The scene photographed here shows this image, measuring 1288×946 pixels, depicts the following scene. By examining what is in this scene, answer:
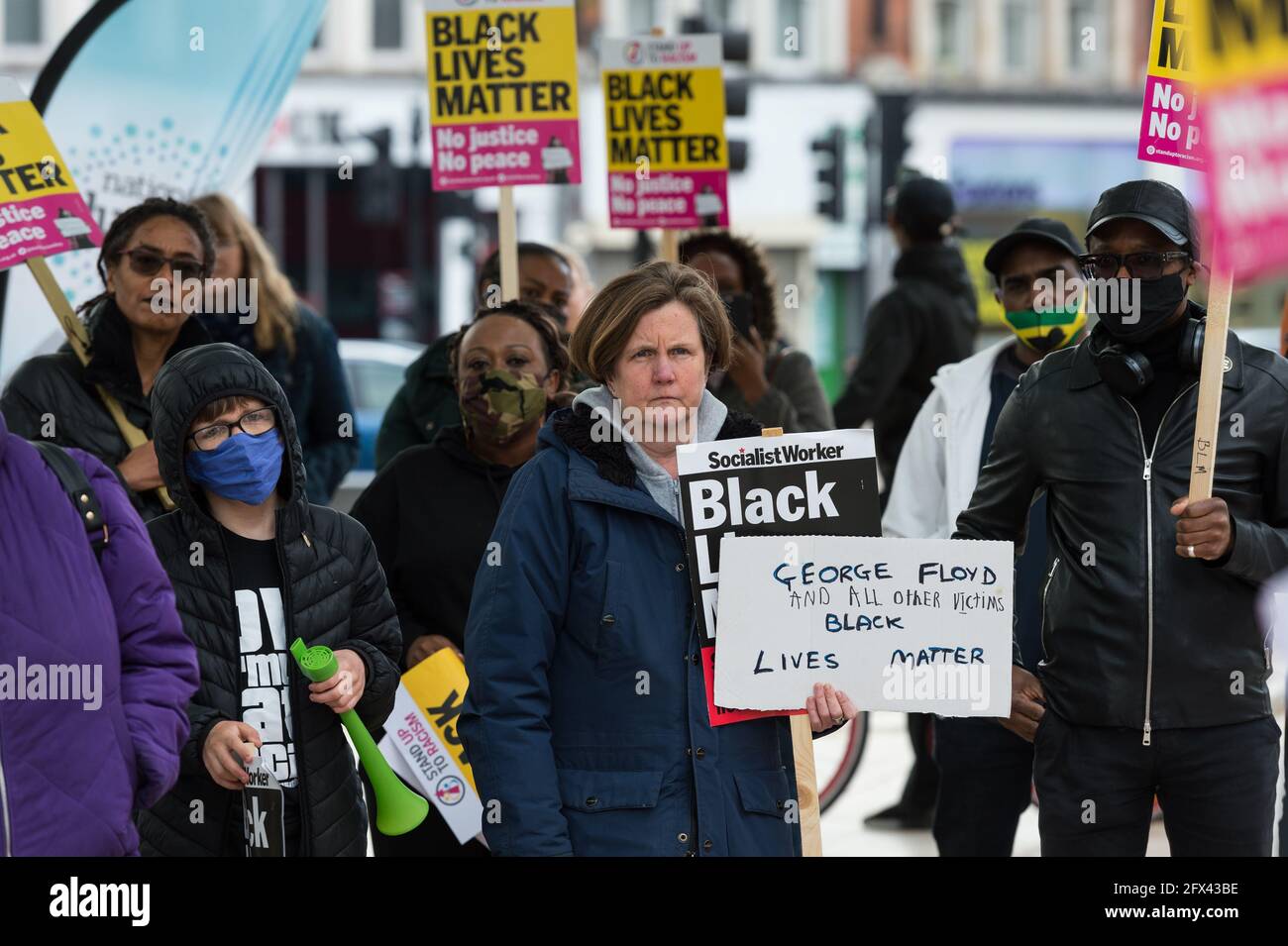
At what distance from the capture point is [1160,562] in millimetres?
4332

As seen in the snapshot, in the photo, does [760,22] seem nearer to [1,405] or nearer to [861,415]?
[861,415]

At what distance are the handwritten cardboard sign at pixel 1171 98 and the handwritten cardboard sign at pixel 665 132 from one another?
2778 mm

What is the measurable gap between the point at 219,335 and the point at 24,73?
23215 mm

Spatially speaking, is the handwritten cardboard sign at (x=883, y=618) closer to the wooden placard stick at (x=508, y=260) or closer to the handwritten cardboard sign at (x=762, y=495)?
the handwritten cardboard sign at (x=762, y=495)

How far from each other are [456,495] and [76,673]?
1712mm

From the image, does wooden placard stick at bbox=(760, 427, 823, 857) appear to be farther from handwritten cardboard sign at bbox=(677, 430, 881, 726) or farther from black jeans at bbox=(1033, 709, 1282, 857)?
black jeans at bbox=(1033, 709, 1282, 857)

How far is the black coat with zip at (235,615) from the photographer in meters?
4.32

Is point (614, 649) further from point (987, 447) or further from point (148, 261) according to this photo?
point (148, 261)

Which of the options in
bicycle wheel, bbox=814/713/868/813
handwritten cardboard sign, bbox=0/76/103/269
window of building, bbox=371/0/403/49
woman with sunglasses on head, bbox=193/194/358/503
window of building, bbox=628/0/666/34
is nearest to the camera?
handwritten cardboard sign, bbox=0/76/103/269

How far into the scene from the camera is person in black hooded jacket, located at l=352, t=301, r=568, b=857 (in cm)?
523

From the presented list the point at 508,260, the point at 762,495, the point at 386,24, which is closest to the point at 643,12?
the point at 386,24

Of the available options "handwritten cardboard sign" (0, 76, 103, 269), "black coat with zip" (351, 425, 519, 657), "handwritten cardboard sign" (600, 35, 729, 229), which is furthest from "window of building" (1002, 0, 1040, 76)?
"black coat with zip" (351, 425, 519, 657)

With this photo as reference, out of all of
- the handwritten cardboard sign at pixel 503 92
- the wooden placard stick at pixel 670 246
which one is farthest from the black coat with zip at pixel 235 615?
the wooden placard stick at pixel 670 246
